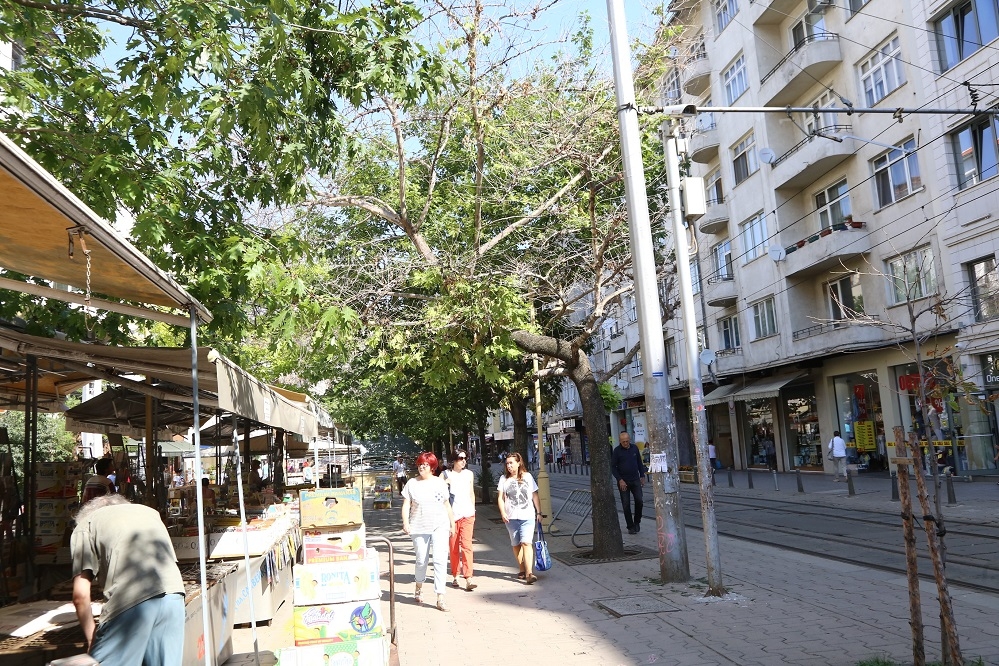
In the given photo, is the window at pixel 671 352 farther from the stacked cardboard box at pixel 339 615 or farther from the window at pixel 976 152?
the stacked cardboard box at pixel 339 615

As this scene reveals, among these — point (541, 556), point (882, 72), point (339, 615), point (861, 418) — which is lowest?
point (541, 556)

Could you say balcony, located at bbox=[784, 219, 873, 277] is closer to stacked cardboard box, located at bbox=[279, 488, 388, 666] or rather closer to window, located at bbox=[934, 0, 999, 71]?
window, located at bbox=[934, 0, 999, 71]

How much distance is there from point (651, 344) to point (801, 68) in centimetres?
2129

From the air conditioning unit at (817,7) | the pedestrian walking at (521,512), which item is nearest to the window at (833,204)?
the air conditioning unit at (817,7)

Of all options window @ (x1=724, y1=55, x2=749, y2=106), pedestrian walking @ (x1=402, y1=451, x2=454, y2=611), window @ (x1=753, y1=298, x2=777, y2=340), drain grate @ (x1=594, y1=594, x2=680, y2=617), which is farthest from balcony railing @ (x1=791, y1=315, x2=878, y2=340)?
pedestrian walking @ (x1=402, y1=451, x2=454, y2=611)

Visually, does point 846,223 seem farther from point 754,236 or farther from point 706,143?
point 706,143

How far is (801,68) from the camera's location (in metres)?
27.0

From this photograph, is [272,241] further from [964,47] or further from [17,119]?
[964,47]

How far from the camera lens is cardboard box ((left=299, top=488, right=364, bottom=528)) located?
9.59 m

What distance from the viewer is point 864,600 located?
316 inches

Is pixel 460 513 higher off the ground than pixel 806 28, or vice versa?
pixel 806 28

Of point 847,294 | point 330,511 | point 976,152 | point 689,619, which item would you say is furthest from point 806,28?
point 689,619

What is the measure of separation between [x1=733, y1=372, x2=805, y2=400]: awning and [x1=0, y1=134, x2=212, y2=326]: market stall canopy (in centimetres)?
2868

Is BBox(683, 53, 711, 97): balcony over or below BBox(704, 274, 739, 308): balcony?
over
